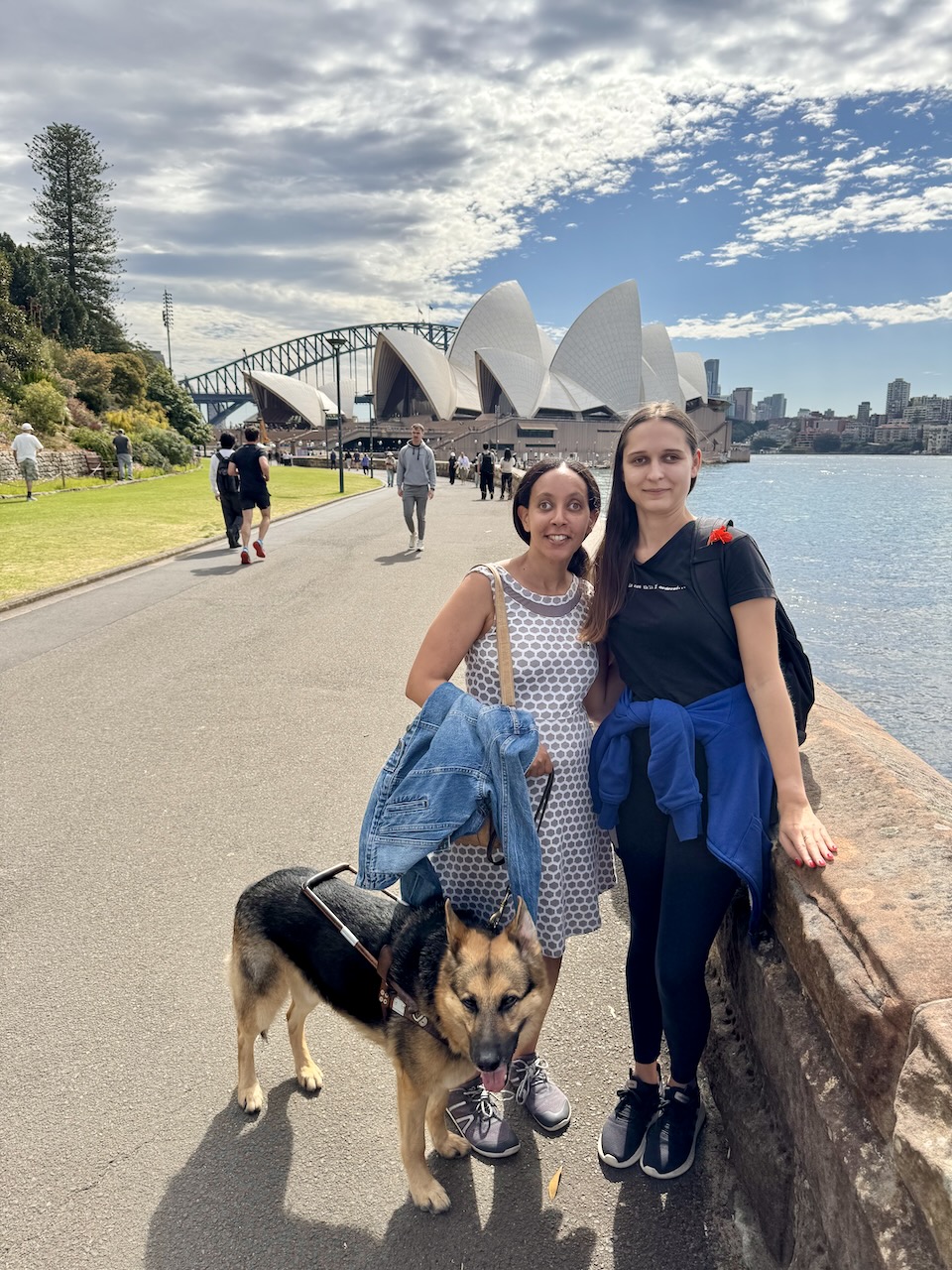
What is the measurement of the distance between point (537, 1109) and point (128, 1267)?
110cm

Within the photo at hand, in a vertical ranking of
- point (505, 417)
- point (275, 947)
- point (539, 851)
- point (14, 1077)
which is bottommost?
point (14, 1077)

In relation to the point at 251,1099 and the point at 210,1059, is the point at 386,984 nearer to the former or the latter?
the point at 251,1099

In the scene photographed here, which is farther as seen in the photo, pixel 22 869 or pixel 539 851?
pixel 22 869

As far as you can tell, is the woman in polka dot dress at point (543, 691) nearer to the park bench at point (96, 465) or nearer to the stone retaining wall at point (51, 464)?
the stone retaining wall at point (51, 464)

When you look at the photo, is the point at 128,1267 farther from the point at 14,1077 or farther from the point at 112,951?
the point at 112,951

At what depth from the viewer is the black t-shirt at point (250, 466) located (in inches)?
445

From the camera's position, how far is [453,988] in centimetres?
A: 187

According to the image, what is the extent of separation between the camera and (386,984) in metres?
2.02

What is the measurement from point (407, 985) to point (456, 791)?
510 millimetres

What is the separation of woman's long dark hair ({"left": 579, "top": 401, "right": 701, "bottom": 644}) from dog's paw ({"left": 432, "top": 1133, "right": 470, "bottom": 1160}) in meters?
1.49

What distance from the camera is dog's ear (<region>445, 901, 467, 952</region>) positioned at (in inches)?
73.2

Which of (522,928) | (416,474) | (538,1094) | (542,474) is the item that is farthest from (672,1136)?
(416,474)

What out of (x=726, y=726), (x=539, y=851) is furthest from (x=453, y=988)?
(x=726, y=726)

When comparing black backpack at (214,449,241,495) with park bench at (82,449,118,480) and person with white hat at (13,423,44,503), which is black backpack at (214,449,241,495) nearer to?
person with white hat at (13,423,44,503)
